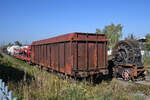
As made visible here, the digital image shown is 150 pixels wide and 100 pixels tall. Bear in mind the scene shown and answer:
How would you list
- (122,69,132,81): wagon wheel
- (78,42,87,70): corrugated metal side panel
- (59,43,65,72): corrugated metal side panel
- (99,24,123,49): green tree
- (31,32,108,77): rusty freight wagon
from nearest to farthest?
(31,32,108,77): rusty freight wagon < (78,42,87,70): corrugated metal side panel < (59,43,65,72): corrugated metal side panel < (122,69,132,81): wagon wheel < (99,24,123,49): green tree

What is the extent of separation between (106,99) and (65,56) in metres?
4.62

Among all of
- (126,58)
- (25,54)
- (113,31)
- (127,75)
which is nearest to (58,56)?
(127,75)

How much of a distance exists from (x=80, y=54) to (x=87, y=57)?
1.62ft

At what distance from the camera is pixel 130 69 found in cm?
1011

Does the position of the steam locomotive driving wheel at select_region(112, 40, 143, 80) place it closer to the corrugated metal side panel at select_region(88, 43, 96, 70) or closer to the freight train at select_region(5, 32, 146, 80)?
the freight train at select_region(5, 32, 146, 80)

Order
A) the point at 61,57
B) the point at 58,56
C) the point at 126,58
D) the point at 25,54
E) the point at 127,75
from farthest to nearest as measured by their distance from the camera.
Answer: the point at 25,54 < the point at 126,58 < the point at 127,75 < the point at 58,56 < the point at 61,57

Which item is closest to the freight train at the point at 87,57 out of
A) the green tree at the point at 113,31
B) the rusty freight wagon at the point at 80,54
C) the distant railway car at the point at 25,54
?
the rusty freight wagon at the point at 80,54

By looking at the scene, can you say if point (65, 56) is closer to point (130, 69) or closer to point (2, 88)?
point (130, 69)

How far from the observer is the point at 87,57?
8281 mm

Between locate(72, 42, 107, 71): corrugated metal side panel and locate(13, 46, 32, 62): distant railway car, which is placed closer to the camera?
locate(72, 42, 107, 71): corrugated metal side panel

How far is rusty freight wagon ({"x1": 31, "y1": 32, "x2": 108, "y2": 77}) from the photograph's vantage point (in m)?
7.78

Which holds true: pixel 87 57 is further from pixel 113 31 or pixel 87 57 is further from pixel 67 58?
pixel 113 31

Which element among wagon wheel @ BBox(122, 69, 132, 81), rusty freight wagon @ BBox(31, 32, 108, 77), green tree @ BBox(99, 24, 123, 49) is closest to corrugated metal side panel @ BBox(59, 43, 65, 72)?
rusty freight wagon @ BBox(31, 32, 108, 77)

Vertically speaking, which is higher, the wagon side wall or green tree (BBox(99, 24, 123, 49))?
green tree (BBox(99, 24, 123, 49))
